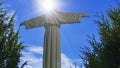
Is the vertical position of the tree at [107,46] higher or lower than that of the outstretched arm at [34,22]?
lower

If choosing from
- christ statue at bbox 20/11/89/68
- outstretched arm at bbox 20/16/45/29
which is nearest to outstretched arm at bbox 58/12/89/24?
christ statue at bbox 20/11/89/68

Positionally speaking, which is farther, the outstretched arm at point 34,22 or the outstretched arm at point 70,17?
the outstretched arm at point 34,22

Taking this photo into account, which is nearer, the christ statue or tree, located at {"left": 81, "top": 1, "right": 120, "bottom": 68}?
tree, located at {"left": 81, "top": 1, "right": 120, "bottom": 68}

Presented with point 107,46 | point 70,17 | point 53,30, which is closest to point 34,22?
point 53,30

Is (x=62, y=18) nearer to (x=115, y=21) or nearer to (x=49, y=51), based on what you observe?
(x=49, y=51)

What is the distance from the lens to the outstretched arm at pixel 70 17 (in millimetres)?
10758

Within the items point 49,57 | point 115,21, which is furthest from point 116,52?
point 49,57

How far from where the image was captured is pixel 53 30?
1077 centimetres

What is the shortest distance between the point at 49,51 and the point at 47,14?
136 centimetres

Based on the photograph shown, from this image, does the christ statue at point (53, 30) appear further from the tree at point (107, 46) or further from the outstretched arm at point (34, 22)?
the tree at point (107, 46)

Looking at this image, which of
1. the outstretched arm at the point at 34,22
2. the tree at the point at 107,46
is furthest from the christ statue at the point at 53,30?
the tree at the point at 107,46

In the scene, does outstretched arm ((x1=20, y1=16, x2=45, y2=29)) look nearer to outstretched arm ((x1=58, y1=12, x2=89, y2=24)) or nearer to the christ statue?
the christ statue

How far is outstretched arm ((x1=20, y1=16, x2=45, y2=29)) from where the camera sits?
11060 millimetres

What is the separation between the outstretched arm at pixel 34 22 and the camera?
1106 centimetres
